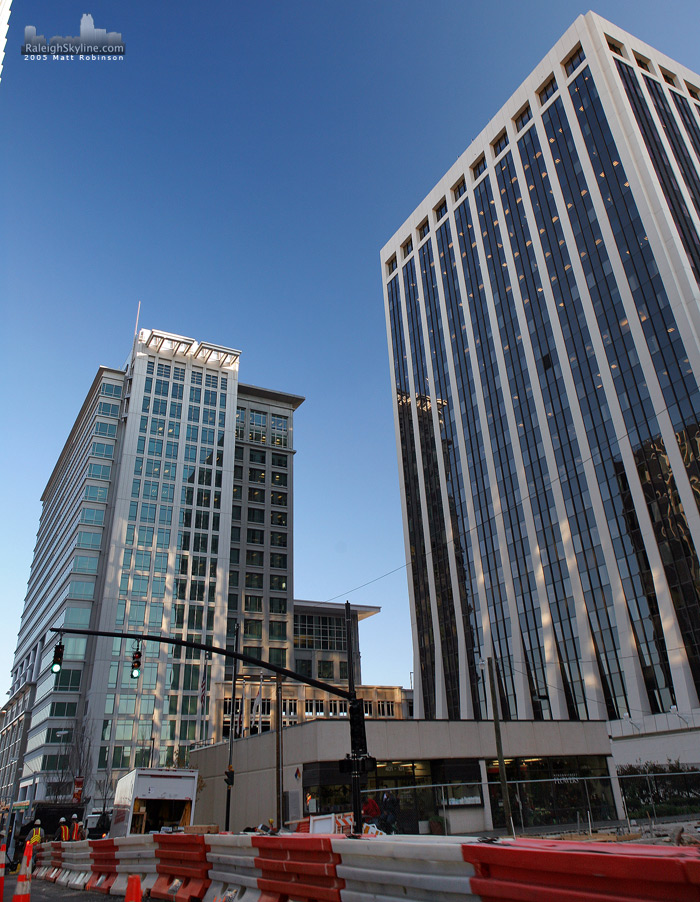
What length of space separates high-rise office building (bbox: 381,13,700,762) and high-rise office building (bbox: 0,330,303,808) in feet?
90.6

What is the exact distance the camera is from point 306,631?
10644 centimetres

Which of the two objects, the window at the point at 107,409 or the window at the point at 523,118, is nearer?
the window at the point at 523,118

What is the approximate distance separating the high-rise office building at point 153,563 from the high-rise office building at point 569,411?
27602mm

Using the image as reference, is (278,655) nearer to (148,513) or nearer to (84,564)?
(148,513)

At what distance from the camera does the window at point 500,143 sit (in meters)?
84.2

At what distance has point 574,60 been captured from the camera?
73.5 m

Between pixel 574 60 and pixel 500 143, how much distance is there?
13.8 metres

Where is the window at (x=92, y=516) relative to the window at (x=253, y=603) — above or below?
above

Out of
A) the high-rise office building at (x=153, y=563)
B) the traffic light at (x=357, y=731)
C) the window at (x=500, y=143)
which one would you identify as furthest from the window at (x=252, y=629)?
the traffic light at (x=357, y=731)

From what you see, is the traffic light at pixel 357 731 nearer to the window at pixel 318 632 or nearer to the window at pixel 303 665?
the window at pixel 303 665

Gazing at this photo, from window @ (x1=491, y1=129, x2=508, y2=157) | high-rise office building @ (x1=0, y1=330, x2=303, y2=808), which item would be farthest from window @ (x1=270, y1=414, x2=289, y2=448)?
window @ (x1=491, y1=129, x2=508, y2=157)

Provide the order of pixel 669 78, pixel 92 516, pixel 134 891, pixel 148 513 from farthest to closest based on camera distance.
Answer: pixel 92 516 < pixel 148 513 < pixel 669 78 < pixel 134 891

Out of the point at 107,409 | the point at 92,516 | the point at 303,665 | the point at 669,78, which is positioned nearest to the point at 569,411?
the point at 669,78

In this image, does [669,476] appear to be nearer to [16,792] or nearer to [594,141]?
[594,141]
